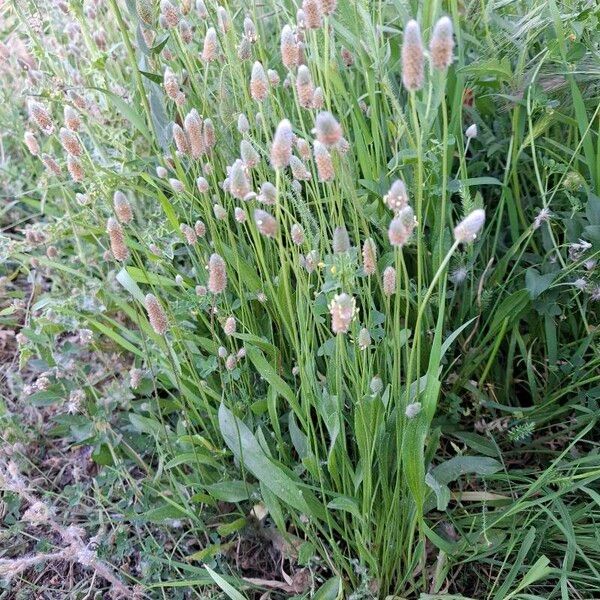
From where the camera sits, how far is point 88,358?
176cm

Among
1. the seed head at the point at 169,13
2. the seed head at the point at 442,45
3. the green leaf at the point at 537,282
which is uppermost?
the seed head at the point at 169,13

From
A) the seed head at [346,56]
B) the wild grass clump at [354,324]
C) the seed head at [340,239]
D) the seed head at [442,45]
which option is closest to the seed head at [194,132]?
the wild grass clump at [354,324]

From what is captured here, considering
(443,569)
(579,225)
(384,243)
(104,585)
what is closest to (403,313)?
(384,243)

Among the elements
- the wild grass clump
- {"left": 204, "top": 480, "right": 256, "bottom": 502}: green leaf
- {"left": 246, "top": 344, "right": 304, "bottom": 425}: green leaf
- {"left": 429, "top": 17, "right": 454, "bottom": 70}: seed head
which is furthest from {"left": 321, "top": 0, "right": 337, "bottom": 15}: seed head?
{"left": 204, "top": 480, "right": 256, "bottom": 502}: green leaf

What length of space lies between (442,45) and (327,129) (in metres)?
0.16

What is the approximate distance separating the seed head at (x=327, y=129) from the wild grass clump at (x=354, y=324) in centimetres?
11

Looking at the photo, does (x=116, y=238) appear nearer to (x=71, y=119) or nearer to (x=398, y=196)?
(x=71, y=119)

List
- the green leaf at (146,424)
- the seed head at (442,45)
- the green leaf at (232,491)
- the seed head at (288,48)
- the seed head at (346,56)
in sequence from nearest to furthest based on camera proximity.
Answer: the seed head at (442,45), the seed head at (288,48), the green leaf at (232,491), the green leaf at (146,424), the seed head at (346,56)

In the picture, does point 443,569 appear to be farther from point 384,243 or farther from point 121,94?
point 121,94

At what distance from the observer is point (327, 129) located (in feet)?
2.57

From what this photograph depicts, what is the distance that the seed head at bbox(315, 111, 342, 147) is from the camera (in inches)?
30.6

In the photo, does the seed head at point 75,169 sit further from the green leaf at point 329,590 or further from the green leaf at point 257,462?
the green leaf at point 329,590

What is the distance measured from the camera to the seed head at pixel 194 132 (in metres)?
1.07

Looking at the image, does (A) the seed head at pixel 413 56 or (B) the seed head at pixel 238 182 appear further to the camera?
(B) the seed head at pixel 238 182
